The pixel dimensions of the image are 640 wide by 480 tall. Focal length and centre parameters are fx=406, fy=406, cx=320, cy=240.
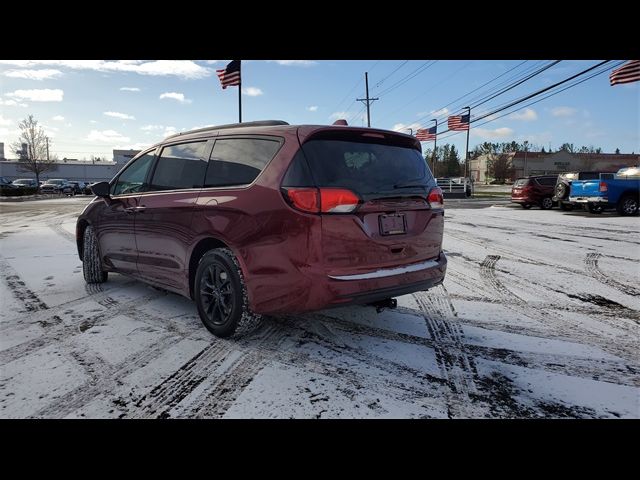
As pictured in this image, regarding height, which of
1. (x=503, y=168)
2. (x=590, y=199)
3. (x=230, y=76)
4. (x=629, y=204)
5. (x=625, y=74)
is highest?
(x=230, y=76)

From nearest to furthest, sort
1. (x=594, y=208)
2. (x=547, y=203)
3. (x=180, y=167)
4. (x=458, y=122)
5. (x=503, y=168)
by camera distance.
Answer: (x=180, y=167) → (x=594, y=208) → (x=547, y=203) → (x=458, y=122) → (x=503, y=168)

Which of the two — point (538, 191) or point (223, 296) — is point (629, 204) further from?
point (223, 296)

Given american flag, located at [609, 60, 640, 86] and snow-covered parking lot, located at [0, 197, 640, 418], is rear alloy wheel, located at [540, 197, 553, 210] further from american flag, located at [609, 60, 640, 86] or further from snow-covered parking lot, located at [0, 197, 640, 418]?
snow-covered parking lot, located at [0, 197, 640, 418]

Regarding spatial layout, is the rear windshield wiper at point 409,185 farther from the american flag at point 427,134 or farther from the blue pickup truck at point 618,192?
the american flag at point 427,134

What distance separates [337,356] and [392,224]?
1.10m

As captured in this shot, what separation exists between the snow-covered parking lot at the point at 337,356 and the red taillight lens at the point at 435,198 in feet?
3.67

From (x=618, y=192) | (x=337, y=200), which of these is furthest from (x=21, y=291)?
(x=618, y=192)

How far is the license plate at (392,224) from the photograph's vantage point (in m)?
3.12

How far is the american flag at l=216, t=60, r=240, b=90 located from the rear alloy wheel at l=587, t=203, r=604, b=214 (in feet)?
53.3

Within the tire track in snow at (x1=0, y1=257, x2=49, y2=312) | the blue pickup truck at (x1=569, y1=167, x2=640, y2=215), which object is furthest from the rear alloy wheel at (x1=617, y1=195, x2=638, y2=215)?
the tire track in snow at (x1=0, y1=257, x2=49, y2=312)

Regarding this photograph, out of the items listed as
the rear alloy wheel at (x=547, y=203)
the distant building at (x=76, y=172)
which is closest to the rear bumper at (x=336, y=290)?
the rear alloy wheel at (x=547, y=203)

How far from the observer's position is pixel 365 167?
3.16 metres
